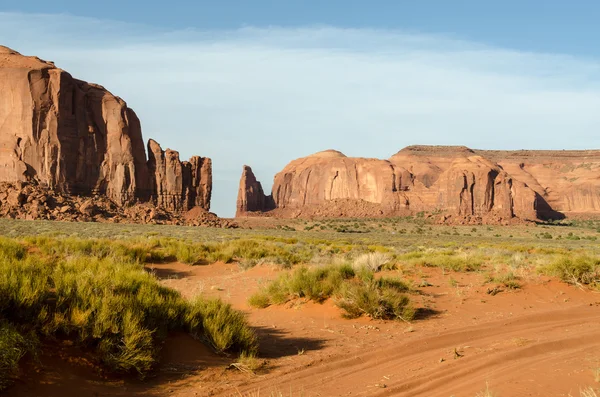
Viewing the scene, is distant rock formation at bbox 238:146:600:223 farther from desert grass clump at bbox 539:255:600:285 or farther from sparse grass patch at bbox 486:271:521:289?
sparse grass patch at bbox 486:271:521:289

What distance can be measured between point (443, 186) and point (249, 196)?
4413 cm

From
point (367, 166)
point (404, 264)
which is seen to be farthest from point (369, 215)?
point (404, 264)

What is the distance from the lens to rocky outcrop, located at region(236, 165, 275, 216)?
402 ft

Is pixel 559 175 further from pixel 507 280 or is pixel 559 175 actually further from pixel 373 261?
pixel 507 280

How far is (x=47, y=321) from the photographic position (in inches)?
244

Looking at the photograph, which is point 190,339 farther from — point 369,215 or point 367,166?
point 367,166

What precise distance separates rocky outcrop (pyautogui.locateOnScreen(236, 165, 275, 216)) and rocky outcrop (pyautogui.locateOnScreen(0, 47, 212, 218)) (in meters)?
45.1

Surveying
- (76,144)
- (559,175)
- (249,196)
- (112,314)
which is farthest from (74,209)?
(559,175)

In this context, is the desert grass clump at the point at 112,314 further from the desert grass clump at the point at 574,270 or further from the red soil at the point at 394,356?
the desert grass clump at the point at 574,270

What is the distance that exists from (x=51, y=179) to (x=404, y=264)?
5365cm

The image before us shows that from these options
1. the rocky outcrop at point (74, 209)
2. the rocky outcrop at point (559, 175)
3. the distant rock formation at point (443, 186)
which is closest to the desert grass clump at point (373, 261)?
the rocky outcrop at point (74, 209)

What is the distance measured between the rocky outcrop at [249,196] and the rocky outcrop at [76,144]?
45.1m

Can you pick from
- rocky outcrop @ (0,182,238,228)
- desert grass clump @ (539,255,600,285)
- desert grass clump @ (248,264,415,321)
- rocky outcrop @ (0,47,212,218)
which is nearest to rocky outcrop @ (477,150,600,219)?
rocky outcrop @ (0,47,212,218)

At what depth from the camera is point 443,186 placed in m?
103
